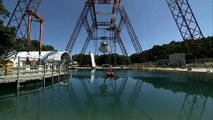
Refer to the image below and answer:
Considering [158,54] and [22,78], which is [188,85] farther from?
[158,54]

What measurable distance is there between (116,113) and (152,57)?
128 meters

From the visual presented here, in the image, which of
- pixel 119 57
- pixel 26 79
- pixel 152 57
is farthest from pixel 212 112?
pixel 152 57

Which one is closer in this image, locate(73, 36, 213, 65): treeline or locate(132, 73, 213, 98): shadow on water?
locate(132, 73, 213, 98): shadow on water

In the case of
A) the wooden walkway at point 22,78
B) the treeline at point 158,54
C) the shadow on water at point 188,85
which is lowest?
the shadow on water at point 188,85

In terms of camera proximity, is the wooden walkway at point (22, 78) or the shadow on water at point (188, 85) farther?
the shadow on water at point (188, 85)

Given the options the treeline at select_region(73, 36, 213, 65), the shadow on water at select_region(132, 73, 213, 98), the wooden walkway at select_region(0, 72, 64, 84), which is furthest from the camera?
the treeline at select_region(73, 36, 213, 65)

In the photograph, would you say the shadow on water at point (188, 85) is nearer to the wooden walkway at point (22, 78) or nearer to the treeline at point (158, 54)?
the wooden walkway at point (22, 78)

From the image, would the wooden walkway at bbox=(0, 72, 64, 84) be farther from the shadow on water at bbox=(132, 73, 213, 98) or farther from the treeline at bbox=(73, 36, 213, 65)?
the treeline at bbox=(73, 36, 213, 65)

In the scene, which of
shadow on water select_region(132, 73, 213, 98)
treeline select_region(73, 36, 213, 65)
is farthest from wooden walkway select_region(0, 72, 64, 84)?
treeline select_region(73, 36, 213, 65)

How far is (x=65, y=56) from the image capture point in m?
62.2

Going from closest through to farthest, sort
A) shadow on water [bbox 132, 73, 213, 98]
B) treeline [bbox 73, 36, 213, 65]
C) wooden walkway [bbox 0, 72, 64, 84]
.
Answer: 1. wooden walkway [bbox 0, 72, 64, 84]
2. shadow on water [bbox 132, 73, 213, 98]
3. treeline [bbox 73, 36, 213, 65]

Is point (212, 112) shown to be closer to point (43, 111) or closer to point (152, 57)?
point (43, 111)

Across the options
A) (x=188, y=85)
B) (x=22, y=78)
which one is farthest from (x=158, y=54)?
(x=22, y=78)

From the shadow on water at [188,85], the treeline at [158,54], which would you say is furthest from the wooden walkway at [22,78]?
the treeline at [158,54]
